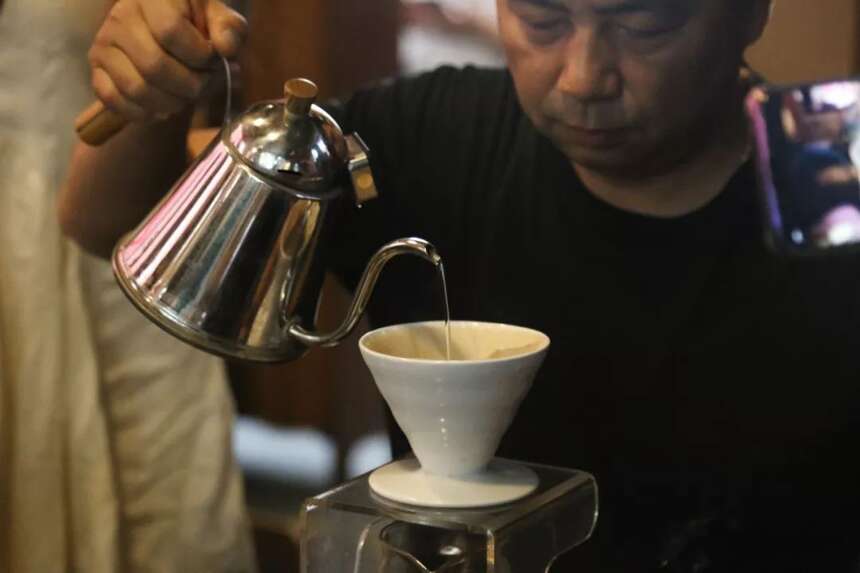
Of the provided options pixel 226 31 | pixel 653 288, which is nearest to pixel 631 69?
pixel 653 288

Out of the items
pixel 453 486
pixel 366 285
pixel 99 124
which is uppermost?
pixel 99 124

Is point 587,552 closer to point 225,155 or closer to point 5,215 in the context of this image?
point 225,155

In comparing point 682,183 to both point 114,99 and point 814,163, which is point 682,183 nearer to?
point 814,163

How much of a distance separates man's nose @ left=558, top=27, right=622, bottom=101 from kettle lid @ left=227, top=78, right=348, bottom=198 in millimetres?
184

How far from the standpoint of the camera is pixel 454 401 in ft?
1.94

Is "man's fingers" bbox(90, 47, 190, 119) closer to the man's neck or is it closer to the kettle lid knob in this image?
the kettle lid knob

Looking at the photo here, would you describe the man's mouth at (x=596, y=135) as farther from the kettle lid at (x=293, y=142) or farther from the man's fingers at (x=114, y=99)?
the man's fingers at (x=114, y=99)

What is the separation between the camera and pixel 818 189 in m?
0.60

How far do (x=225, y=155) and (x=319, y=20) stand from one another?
511 millimetres

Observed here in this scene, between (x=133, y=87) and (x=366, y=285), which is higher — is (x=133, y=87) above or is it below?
above

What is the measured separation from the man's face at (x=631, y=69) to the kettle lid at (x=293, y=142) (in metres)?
0.19

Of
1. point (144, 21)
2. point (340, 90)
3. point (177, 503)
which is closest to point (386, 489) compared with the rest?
point (144, 21)

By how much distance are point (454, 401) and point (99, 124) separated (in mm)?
375

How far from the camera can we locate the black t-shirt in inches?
31.6
